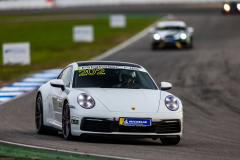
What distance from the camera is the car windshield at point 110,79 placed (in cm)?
918

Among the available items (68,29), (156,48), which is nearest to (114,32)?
(68,29)

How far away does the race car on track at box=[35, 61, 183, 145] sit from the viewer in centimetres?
825

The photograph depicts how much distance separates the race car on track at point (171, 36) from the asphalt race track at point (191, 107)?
0.48 meters

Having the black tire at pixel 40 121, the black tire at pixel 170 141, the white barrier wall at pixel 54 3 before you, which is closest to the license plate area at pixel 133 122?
the black tire at pixel 170 141

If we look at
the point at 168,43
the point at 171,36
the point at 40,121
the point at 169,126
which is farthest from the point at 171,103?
the point at 168,43

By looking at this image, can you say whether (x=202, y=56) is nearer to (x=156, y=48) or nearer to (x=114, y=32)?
(x=156, y=48)

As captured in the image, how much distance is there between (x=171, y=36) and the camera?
2862 centimetres

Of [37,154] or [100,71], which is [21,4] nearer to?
[100,71]

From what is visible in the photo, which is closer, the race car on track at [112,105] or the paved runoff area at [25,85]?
the race car on track at [112,105]

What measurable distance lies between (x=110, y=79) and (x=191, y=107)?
5.45 m

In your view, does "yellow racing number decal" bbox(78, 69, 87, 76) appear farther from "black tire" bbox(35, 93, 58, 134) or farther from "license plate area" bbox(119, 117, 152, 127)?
"license plate area" bbox(119, 117, 152, 127)

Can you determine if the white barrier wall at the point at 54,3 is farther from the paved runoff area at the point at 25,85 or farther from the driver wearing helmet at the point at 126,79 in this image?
the driver wearing helmet at the point at 126,79

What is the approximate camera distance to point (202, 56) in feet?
83.5

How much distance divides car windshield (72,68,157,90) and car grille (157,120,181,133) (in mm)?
1052
